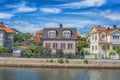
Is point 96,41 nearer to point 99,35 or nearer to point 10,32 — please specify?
point 99,35

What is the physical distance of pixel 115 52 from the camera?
59.1 m

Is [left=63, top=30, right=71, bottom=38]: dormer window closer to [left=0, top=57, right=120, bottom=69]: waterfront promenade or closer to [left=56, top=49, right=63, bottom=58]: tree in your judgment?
[left=56, top=49, right=63, bottom=58]: tree

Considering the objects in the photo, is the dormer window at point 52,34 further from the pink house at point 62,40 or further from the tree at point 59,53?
the tree at point 59,53

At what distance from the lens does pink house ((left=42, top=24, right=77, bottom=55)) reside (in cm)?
6781

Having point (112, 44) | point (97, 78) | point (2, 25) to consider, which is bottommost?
point (97, 78)

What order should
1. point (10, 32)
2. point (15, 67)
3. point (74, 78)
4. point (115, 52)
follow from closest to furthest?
point (74, 78)
point (15, 67)
point (115, 52)
point (10, 32)

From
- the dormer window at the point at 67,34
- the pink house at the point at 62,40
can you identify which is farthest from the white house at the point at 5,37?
the dormer window at the point at 67,34

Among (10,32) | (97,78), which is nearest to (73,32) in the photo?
(10,32)

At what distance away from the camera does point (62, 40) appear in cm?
6812

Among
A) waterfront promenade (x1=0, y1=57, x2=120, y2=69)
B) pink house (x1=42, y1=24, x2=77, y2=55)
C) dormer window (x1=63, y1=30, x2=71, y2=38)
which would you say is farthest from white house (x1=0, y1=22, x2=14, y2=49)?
waterfront promenade (x1=0, y1=57, x2=120, y2=69)

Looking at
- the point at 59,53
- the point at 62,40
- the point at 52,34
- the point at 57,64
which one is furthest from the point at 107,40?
the point at 57,64

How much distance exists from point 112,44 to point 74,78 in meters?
31.0

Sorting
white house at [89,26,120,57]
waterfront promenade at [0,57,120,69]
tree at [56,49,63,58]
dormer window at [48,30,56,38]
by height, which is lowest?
waterfront promenade at [0,57,120,69]

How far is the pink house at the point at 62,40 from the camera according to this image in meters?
67.8
